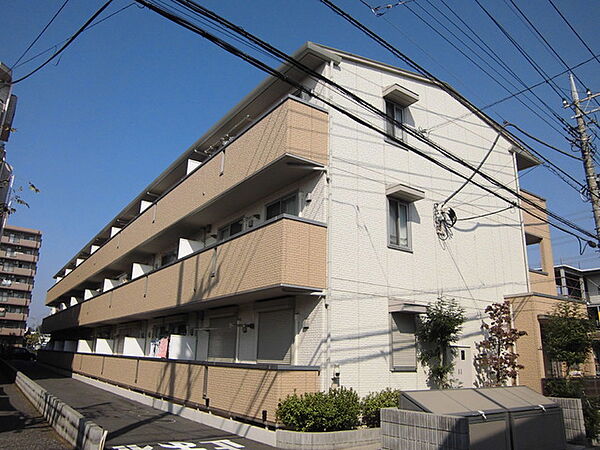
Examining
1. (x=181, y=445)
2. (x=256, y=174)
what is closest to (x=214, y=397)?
(x=181, y=445)

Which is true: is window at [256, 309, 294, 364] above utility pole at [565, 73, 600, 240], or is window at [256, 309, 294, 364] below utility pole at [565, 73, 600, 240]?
below

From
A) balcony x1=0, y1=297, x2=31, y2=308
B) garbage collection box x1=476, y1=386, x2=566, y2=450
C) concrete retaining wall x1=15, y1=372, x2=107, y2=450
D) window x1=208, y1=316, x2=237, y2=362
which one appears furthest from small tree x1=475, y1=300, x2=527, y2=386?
balcony x1=0, y1=297, x2=31, y2=308

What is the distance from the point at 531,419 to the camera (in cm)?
834

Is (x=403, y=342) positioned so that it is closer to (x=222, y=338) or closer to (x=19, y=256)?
(x=222, y=338)

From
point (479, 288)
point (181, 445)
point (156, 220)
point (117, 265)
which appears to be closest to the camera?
point (181, 445)

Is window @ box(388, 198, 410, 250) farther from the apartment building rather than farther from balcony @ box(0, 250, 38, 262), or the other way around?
balcony @ box(0, 250, 38, 262)

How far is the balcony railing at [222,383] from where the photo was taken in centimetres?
899

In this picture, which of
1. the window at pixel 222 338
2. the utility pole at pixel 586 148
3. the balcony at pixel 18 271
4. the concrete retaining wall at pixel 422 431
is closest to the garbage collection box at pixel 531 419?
the concrete retaining wall at pixel 422 431

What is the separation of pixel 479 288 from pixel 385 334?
4.52 m

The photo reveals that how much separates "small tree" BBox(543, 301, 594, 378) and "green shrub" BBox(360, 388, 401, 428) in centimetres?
487

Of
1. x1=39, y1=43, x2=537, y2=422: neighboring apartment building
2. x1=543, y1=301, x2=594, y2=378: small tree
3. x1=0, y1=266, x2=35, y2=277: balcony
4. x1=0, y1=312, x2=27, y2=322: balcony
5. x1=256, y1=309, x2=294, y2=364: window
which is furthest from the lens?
x1=0, y1=266, x2=35, y2=277: balcony

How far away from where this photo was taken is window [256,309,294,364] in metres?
10.7

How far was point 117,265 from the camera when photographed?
23.1 m

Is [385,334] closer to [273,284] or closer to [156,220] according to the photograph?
[273,284]
